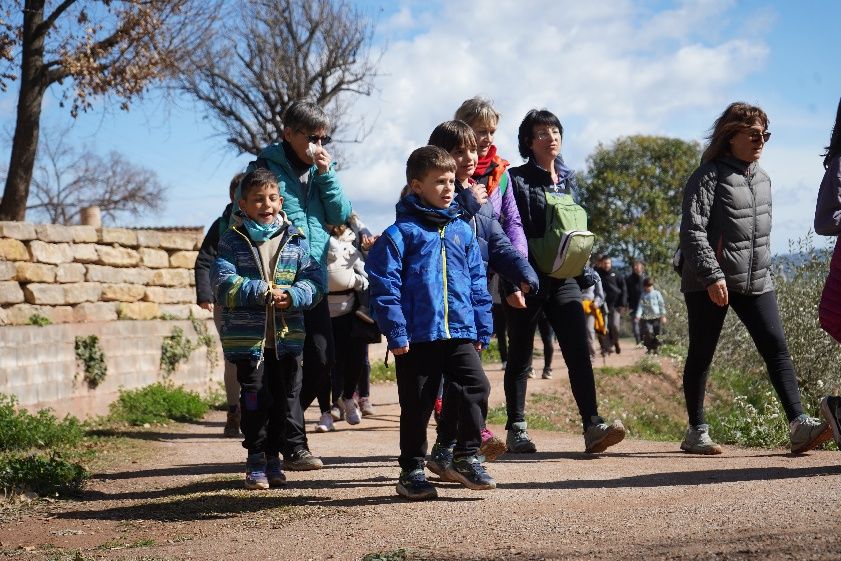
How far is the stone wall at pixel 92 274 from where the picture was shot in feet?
38.1

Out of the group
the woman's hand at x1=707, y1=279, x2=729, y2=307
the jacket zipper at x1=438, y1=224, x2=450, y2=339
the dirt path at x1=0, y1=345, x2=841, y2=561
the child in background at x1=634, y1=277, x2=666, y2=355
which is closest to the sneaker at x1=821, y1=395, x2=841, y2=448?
the dirt path at x1=0, y1=345, x2=841, y2=561

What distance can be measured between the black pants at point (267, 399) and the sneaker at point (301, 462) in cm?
11

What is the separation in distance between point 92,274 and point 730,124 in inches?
338

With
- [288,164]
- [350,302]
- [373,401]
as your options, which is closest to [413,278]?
[288,164]

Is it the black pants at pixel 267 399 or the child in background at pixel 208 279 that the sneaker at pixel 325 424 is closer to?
the child in background at pixel 208 279

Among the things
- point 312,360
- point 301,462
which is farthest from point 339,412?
point 301,462

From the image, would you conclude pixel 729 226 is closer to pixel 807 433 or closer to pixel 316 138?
pixel 807 433

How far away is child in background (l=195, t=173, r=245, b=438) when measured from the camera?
25.5 feet

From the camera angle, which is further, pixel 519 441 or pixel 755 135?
pixel 519 441

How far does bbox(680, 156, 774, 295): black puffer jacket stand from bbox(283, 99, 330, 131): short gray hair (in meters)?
2.08

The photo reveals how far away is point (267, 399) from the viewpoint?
18.8 ft

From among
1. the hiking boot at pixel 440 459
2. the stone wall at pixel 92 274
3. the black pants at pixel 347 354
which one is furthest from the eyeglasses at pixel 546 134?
the stone wall at pixel 92 274

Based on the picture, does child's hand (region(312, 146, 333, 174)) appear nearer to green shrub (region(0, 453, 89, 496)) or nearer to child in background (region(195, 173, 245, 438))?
child in background (region(195, 173, 245, 438))

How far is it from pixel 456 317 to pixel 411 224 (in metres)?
0.48
